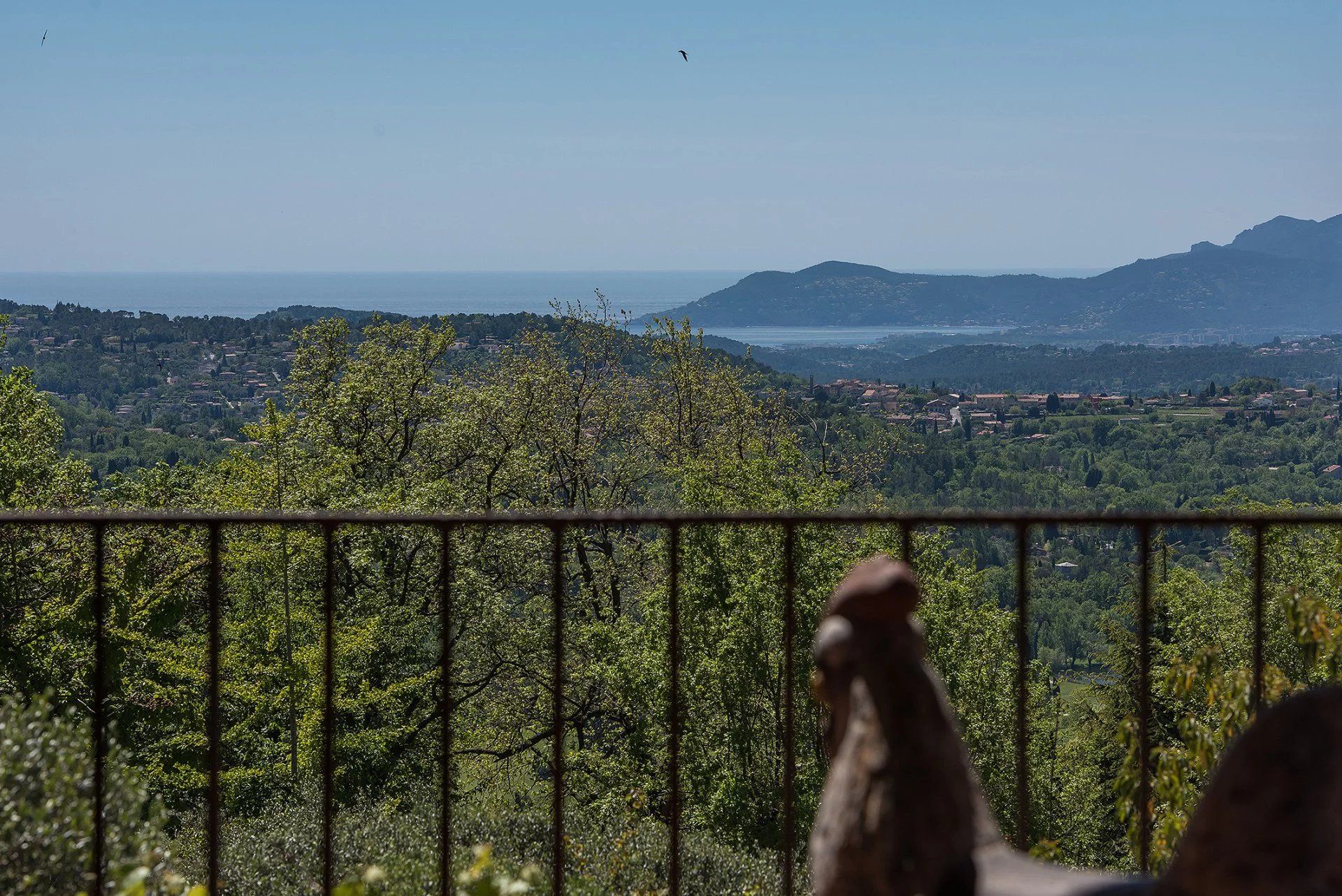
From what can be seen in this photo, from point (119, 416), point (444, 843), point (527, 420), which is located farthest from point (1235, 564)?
point (119, 416)

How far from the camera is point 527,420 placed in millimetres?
22109

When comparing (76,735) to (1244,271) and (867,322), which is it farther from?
(1244,271)

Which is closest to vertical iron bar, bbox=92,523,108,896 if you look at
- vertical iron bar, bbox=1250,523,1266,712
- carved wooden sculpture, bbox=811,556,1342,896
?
carved wooden sculpture, bbox=811,556,1342,896

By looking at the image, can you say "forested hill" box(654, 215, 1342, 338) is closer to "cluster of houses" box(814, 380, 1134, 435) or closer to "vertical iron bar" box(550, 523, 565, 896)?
"cluster of houses" box(814, 380, 1134, 435)

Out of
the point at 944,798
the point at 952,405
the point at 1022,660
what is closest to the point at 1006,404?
the point at 952,405

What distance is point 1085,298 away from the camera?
166 meters

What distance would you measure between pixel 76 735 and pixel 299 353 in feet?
69.6

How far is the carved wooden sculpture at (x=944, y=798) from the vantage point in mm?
1316

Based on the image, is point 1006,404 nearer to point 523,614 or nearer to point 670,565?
point 523,614

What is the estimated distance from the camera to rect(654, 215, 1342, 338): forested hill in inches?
5955

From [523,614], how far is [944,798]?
19.2 metres

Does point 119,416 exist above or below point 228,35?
below

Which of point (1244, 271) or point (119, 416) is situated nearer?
point (119, 416)

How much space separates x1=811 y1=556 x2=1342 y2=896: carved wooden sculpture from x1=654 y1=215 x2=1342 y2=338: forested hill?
145 m
